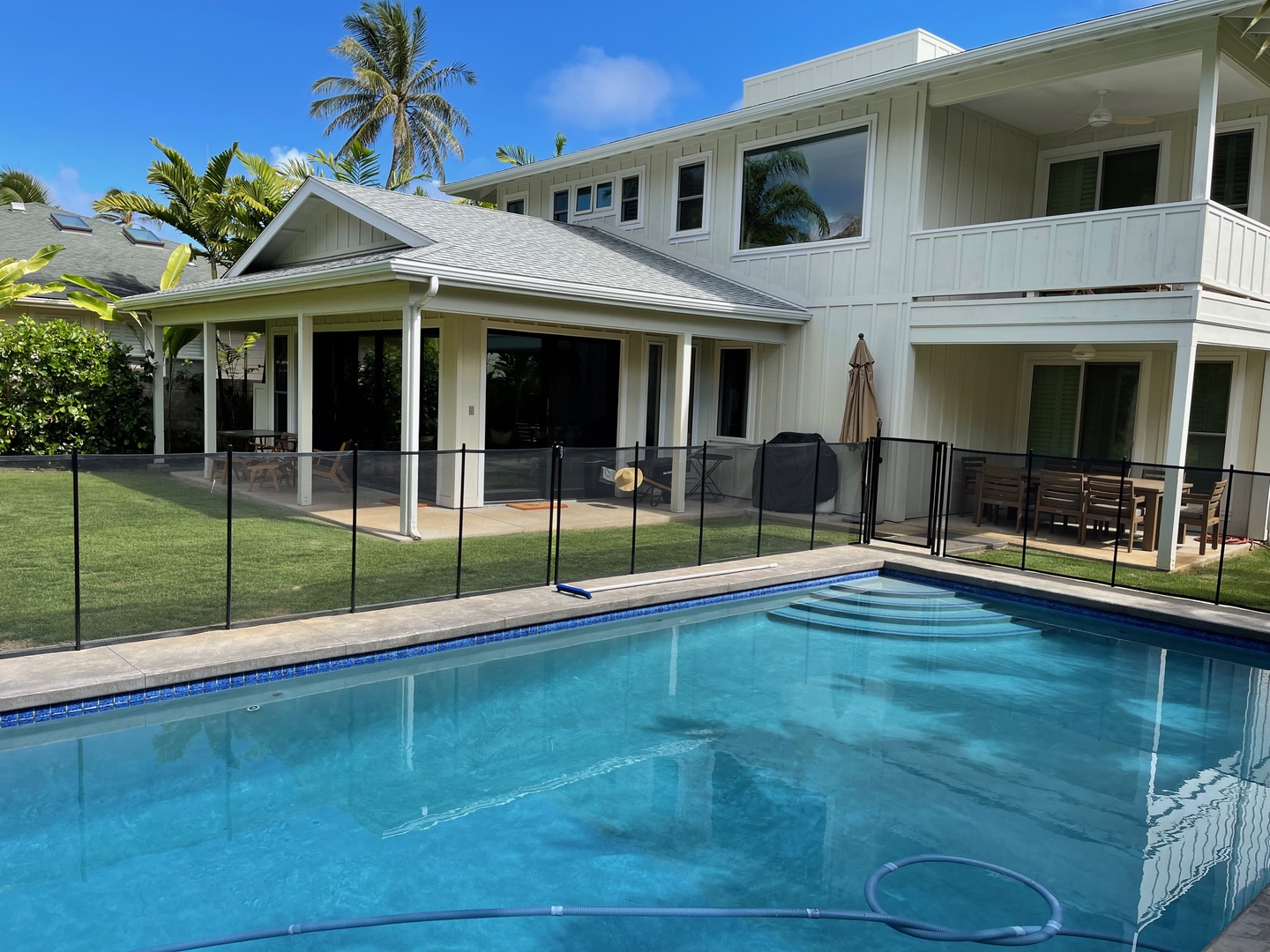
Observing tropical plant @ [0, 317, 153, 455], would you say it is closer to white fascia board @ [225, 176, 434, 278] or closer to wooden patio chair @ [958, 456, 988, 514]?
white fascia board @ [225, 176, 434, 278]

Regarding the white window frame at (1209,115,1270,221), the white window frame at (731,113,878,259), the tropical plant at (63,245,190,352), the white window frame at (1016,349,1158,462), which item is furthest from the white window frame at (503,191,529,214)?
the white window frame at (1209,115,1270,221)

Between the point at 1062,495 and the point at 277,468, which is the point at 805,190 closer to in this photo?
the point at 1062,495

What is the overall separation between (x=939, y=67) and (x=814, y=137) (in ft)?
9.15

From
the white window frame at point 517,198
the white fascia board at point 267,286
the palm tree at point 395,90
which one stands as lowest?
the white fascia board at point 267,286

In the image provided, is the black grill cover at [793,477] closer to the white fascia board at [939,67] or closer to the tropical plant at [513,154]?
the white fascia board at [939,67]

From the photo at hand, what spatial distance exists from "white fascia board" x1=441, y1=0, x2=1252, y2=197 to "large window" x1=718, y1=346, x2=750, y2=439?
12.7ft

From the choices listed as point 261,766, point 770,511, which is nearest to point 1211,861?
point 261,766

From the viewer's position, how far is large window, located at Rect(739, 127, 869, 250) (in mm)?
14812

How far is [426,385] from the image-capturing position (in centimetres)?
1541

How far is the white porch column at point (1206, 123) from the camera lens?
10789mm

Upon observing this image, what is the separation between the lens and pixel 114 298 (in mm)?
19703

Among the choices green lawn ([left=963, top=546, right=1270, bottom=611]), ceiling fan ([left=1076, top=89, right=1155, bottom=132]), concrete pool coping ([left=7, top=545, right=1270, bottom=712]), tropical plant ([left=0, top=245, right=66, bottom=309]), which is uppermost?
ceiling fan ([left=1076, top=89, right=1155, bottom=132])

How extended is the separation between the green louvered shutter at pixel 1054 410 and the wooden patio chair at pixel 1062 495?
287 centimetres

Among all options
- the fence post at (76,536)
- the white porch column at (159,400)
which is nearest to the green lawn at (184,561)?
the fence post at (76,536)
